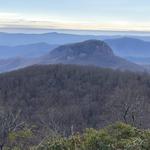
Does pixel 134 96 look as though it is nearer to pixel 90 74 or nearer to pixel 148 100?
pixel 148 100

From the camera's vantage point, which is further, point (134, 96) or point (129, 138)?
point (134, 96)

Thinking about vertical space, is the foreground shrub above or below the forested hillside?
above

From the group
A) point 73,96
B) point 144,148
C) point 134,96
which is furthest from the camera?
point 73,96

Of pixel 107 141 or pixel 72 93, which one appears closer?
pixel 107 141

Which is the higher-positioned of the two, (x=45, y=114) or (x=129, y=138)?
(x=129, y=138)

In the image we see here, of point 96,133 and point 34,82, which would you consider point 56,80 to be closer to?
point 34,82

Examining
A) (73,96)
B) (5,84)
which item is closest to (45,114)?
(73,96)

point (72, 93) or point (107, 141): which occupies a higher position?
point (107, 141)

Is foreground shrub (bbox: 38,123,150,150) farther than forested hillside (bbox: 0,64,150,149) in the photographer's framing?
No

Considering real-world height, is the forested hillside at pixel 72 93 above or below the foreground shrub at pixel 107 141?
below

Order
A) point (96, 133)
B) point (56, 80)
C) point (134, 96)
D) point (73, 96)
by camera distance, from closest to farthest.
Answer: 1. point (96, 133)
2. point (134, 96)
3. point (73, 96)
4. point (56, 80)

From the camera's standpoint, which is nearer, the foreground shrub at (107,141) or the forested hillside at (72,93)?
the foreground shrub at (107,141)
